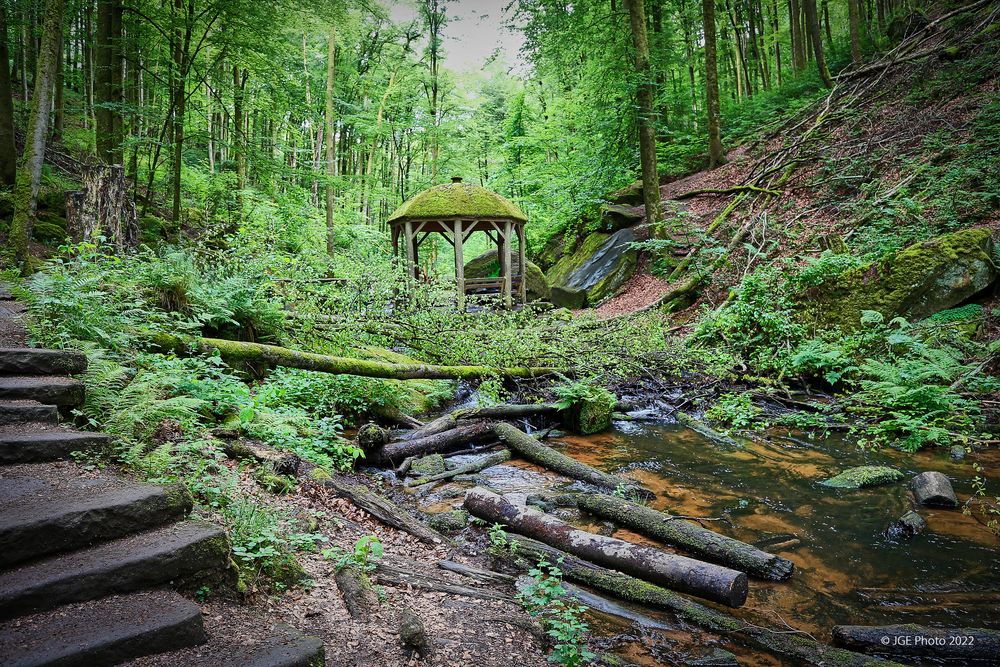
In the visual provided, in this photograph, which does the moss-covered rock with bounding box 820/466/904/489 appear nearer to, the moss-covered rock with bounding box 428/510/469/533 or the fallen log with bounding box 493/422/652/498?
the fallen log with bounding box 493/422/652/498

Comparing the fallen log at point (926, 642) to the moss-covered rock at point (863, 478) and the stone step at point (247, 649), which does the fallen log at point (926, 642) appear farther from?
the stone step at point (247, 649)

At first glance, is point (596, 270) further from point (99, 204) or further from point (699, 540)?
point (699, 540)

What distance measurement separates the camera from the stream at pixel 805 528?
11.0 ft

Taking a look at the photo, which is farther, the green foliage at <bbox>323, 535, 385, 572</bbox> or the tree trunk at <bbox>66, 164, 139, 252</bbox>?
the tree trunk at <bbox>66, 164, 139, 252</bbox>

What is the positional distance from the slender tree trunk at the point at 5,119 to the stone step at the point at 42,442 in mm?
13628

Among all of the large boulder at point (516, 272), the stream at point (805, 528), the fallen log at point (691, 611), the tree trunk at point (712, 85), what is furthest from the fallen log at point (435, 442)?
the tree trunk at point (712, 85)

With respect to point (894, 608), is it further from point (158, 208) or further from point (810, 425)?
point (158, 208)

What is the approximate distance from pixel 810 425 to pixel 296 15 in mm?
19342

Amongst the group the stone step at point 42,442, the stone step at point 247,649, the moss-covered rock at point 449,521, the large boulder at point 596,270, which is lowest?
the moss-covered rock at point 449,521

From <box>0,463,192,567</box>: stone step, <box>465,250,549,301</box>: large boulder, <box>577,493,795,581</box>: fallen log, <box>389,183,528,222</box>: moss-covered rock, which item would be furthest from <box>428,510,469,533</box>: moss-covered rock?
<box>465,250,549,301</box>: large boulder

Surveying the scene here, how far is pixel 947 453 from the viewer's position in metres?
6.15

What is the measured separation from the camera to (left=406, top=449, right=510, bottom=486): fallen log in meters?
5.94

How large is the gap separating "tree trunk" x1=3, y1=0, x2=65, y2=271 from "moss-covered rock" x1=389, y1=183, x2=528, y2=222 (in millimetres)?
8212

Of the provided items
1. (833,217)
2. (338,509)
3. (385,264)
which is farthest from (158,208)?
(833,217)
